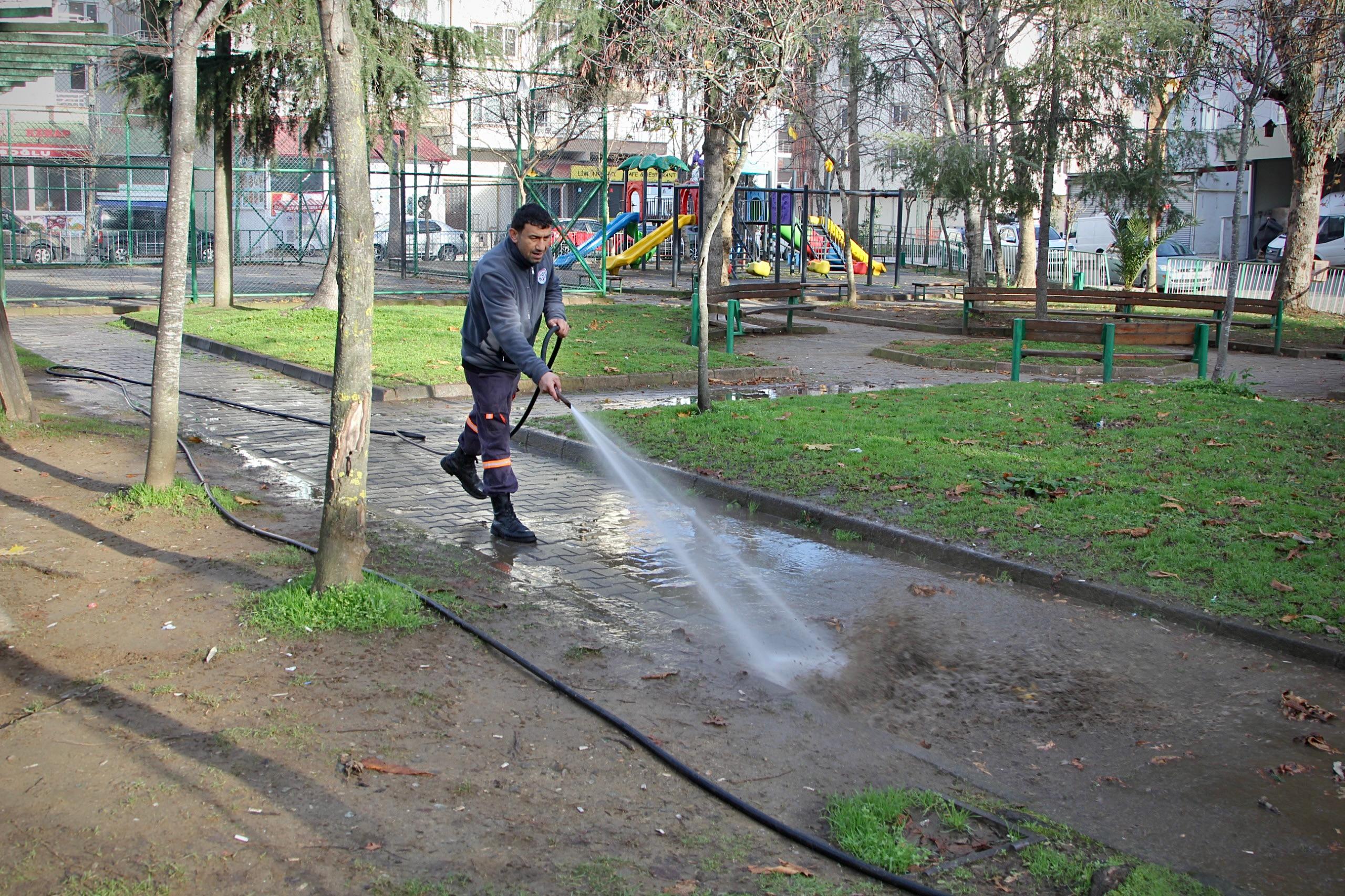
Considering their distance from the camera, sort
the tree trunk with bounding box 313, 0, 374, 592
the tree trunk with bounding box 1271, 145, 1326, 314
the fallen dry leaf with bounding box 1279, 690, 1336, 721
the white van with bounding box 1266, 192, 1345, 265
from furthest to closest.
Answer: the white van with bounding box 1266, 192, 1345, 265 → the tree trunk with bounding box 1271, 145, 1326, 314 → the tree trunk with bounding box 313, 0, 374, 592 → the fallen dry leaf with bounding box 1279, 690, 1336, 721

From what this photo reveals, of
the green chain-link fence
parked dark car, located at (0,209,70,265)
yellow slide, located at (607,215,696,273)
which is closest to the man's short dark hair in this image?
the green chain-link fence

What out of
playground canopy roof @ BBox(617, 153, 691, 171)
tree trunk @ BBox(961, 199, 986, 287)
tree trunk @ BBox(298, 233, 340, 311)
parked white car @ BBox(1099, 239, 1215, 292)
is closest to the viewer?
tree trunk @ BBox(298, 233, 340, 311)

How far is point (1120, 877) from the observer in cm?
350

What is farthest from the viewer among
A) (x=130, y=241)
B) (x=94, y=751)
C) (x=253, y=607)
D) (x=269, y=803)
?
(x=130, y=241)

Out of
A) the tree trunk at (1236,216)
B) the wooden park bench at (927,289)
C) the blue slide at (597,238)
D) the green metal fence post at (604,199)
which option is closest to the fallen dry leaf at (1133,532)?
the tree trunk at (1236,216)

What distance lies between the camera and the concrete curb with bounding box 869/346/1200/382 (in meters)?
15.1

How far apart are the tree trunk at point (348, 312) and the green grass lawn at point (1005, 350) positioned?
38.3ft

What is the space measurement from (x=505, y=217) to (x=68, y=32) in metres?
44.7

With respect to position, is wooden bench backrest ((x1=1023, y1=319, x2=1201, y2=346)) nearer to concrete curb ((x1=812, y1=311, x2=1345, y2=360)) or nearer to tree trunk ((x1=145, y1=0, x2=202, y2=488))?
concrete curb ((x1=812, y1=311, x2=1345, y2=360))

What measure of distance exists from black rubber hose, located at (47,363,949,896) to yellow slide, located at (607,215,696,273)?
90.4ft

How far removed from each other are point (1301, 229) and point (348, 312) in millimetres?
26187

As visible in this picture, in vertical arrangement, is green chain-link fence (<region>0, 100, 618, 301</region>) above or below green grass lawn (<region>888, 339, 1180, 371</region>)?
above

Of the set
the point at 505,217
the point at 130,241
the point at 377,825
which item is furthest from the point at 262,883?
the point at 505,217

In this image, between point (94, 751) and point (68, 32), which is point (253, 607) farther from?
point (68, 32)
